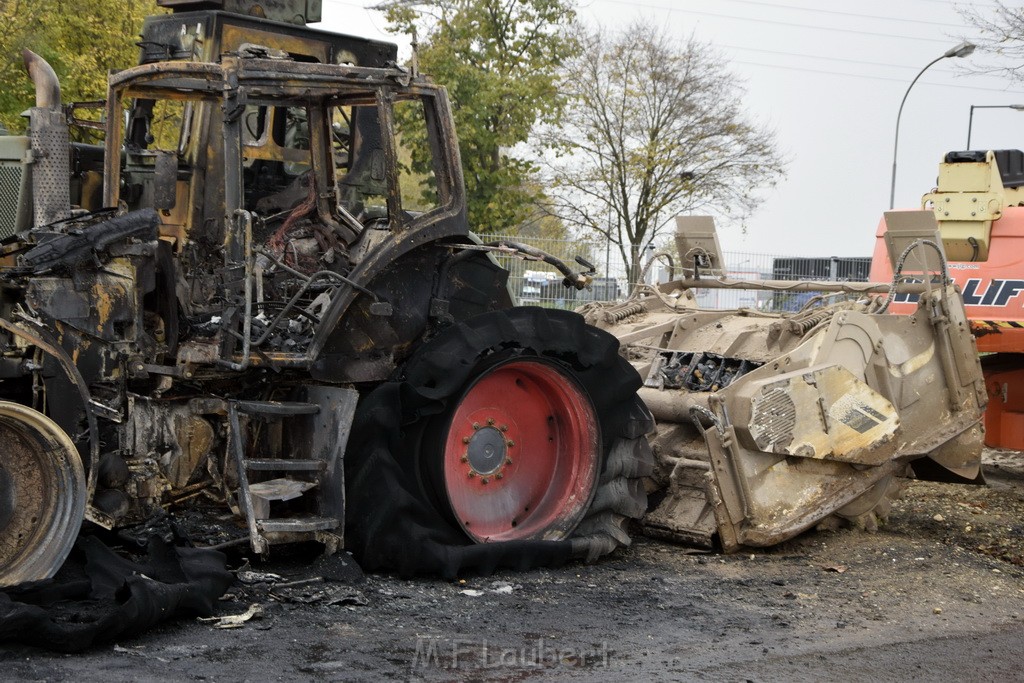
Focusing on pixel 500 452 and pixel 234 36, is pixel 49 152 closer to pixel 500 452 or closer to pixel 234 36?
pixel 234 36

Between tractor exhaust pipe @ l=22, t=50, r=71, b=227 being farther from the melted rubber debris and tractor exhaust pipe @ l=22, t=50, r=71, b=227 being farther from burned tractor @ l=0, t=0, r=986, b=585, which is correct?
the melted rubber debris

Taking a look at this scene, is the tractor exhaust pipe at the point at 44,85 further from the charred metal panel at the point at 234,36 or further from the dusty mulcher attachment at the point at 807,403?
the dusty mulcher attachment at the point at 807,403

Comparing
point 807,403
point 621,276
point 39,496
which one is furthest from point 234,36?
point 621,276

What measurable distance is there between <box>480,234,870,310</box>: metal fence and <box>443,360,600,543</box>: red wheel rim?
2.94 metres

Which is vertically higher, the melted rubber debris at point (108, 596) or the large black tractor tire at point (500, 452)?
the large black tractor tire at point (500, 452)

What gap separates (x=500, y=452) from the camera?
643 cm

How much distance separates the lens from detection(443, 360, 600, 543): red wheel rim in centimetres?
629

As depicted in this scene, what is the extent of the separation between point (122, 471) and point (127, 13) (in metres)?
10.3

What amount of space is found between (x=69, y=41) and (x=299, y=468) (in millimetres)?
9956

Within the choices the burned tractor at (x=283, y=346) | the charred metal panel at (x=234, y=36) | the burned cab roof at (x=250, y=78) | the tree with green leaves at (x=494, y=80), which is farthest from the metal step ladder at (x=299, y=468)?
the tree with green leaves at (x=494, y=80)

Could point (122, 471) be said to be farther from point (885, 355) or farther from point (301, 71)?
point (885, 355)

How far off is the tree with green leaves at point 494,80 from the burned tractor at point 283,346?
11.7 m

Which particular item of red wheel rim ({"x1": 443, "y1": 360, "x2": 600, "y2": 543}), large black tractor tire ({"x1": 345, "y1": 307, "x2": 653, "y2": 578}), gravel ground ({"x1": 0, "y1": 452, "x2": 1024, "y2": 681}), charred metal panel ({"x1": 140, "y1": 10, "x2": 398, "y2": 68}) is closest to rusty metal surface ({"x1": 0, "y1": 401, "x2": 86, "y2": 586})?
gravel ground ({"x1": 0, "y1": 452, "x2": 1024, "y2": 681})

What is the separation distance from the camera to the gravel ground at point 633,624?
15.1ft
